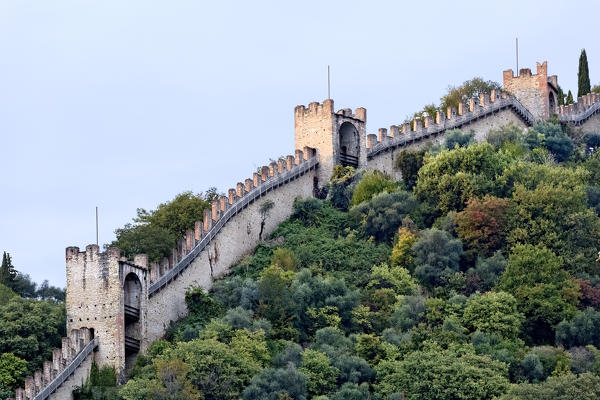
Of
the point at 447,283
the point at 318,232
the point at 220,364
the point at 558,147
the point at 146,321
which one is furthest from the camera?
the point at 558,147

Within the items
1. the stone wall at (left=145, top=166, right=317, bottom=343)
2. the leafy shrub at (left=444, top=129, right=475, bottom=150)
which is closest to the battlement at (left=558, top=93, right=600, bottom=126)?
the leafy shrub at (left=444, top=129, right=475, bottom=150)

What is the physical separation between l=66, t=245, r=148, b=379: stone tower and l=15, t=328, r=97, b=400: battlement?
0.61 m

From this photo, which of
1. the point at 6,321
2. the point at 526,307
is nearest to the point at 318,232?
the point at 526,307

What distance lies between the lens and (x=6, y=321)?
6744cm

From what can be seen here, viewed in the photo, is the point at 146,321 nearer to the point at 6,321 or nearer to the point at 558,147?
the point at 6,321

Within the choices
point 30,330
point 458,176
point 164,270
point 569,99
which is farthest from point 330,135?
point 569,99

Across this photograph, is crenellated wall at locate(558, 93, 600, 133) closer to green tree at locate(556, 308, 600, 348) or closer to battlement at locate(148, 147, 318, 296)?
battlement at locate(148, 147, 318, 296)

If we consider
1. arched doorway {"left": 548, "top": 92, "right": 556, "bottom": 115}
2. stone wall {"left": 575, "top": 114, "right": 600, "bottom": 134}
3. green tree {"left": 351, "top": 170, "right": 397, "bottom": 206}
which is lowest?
green tree {"left": 351, "top": 170, "right": 397, "bottom": 206}

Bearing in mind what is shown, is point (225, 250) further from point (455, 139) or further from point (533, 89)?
point (533, 89)

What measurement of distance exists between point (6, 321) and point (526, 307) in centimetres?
2062

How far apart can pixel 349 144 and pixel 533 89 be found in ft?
45.4

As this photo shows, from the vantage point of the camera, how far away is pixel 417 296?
71938 mm

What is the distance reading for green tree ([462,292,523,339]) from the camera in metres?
68.8

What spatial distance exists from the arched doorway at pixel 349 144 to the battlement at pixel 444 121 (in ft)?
2.63
